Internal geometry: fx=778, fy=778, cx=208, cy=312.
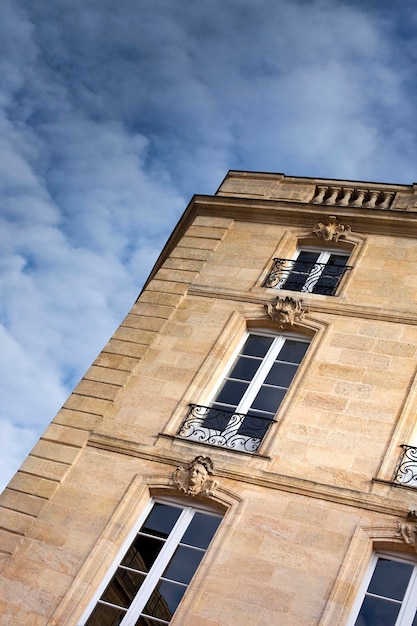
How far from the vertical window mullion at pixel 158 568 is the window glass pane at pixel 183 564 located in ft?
0.23

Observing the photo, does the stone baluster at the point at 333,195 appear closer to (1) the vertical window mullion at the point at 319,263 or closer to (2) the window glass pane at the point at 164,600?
(1) the vertical window mullion at the point at 319,263

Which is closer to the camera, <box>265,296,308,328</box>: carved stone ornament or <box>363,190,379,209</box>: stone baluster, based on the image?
<box>265,296,308,328</box>: carved stone ornament

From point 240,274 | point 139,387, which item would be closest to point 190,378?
point 139,387

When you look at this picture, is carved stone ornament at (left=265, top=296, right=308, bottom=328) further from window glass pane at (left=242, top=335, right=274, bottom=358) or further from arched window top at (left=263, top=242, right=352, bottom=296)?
arched window top at (left=263, top=242, right=352, bottom=296)

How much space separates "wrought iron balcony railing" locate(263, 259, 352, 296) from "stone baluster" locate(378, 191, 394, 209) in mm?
1696

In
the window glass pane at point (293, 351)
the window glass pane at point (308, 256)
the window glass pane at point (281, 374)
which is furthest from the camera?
the window glass pane at point (308, 256)

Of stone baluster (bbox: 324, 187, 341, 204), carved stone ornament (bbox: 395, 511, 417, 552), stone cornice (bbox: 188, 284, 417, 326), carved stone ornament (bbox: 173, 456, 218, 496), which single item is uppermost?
stone baluster (bbox: 324, 187, 341, 204)

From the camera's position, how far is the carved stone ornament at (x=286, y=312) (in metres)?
11.4

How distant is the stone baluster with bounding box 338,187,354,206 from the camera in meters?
13.5

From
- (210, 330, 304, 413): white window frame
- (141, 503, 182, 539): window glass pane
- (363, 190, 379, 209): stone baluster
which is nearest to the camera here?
(141, 503, 182, 539): window glass pane

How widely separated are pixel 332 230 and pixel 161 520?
5.81 m

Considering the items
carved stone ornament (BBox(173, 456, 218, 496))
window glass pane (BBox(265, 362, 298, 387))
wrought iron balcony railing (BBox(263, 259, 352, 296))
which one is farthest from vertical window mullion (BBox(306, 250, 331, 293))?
carved stone ornament (BBox(173, 456, 218, 496))

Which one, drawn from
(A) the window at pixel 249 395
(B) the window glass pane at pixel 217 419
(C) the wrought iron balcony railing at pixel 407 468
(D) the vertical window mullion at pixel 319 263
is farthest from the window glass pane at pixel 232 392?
(C) the wrought iron balcony railing at pixel 407 468

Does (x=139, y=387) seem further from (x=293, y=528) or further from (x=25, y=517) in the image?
(x=293, y=528)
